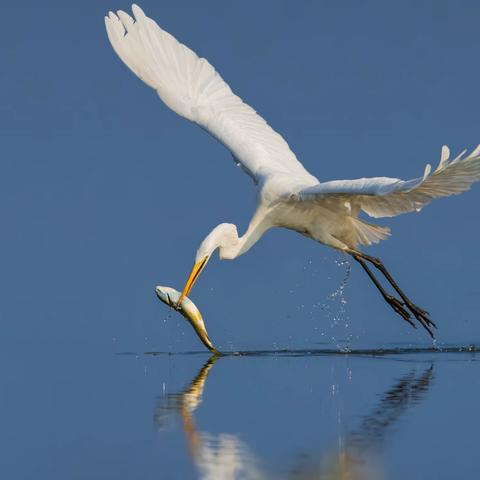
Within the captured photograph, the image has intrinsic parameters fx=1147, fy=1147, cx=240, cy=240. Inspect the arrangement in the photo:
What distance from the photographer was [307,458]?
9508 millimetres

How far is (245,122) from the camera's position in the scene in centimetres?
2056

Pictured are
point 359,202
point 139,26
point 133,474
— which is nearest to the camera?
point 133,474

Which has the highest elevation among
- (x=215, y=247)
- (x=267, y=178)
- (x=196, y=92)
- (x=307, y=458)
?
(x=196, y=92)

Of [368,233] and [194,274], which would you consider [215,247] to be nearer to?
[194,274]

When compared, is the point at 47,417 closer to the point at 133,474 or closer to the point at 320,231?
the point at 133,474

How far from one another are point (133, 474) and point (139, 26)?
40.2 feet

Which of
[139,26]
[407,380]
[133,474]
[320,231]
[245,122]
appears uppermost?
[139,26]

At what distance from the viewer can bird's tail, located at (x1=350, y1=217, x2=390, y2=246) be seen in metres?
18.5

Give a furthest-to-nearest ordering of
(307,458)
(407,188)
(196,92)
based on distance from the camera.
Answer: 1. (196,92)
2. (407,188)
3. (307,458)

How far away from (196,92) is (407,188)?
26.7 feet

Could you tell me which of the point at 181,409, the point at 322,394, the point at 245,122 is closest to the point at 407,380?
the point at 322,394

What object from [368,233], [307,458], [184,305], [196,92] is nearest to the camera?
[307,458]

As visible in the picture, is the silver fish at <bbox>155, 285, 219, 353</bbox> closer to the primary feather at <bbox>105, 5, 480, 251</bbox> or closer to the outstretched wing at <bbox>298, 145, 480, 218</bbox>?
the primary feather at <bbox>105, 5, 480, 251</bbox>

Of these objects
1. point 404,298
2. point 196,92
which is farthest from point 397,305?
point 196,92
